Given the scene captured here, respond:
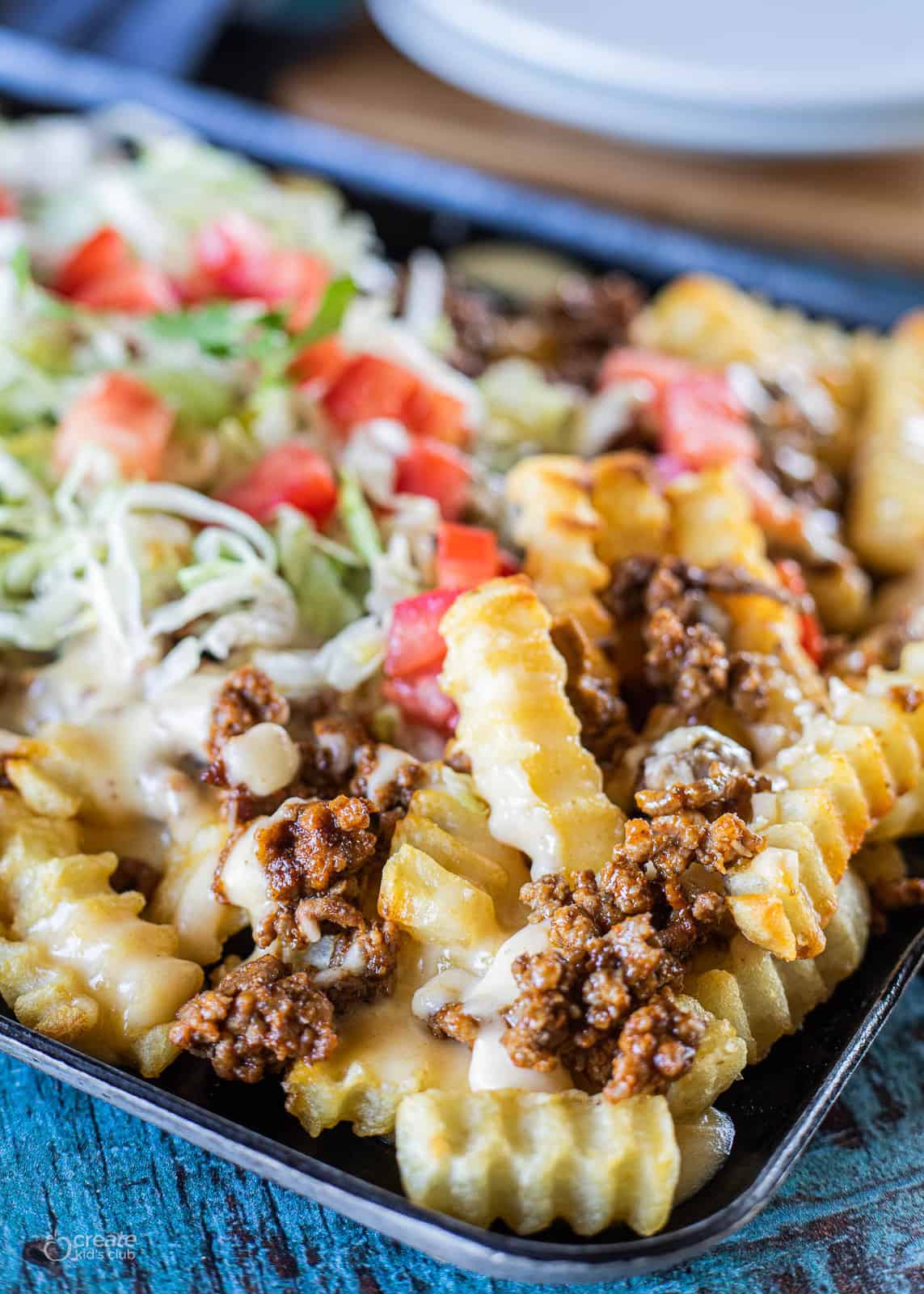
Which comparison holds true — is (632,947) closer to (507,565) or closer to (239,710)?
(239,710)

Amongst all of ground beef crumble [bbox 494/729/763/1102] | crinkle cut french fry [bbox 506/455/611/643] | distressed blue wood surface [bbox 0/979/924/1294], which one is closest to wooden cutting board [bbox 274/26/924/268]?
crinkle cut french fry [bbox 506/455/611/643]

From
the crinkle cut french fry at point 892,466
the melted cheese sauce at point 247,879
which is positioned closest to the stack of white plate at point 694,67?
the crinkle cut french fry at point 892,466

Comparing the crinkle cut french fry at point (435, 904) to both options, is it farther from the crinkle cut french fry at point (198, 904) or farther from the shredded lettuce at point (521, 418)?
the shredded lettuce at point (521, 418)

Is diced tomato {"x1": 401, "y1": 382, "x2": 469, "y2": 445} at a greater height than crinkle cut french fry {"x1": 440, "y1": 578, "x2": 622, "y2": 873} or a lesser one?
lesser

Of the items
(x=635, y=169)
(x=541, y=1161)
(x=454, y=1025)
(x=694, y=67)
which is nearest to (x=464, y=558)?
(x=454, y=1025)

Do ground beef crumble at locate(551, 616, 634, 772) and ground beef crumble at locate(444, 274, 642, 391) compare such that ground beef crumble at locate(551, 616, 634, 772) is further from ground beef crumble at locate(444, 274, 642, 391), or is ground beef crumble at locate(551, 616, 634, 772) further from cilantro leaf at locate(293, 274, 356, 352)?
ground beef crumble at locate(444, 274, 642, 391)

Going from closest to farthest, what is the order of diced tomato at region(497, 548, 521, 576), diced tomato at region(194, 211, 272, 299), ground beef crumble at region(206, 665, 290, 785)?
→ ground beef crumble at region(206, 665, 290, 785) → diced tomato at region(497, 548, 521, 576) → diced tomato at region(194, 211, 272, 299)
